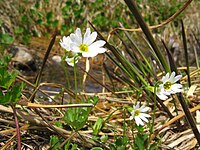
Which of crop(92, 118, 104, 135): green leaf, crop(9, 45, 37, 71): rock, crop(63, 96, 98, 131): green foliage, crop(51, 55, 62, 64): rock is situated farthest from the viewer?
crop(51, 55, 62, 64): rock

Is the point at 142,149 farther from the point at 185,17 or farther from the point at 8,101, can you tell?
the point at 185,17

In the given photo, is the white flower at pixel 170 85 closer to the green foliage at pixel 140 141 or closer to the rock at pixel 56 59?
the green foliage at pixel 140 141

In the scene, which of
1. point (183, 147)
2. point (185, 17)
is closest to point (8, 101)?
point (183, 147)

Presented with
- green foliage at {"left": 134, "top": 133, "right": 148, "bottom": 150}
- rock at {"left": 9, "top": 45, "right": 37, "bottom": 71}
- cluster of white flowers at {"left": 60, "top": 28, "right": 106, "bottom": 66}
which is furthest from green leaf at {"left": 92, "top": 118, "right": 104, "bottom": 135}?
rock at {"left": 9, "top": 45, "right": 37, "bottom": 71}

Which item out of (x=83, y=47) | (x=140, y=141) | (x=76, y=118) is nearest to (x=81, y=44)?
(x=83, y=47)

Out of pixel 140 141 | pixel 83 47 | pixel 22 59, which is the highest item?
pixel 22 59

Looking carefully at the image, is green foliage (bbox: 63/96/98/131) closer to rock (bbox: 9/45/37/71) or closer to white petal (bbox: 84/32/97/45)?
white petal (bbox: 84/32/97/45)

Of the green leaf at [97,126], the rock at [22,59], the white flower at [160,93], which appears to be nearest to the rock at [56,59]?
the rock at [22,59]

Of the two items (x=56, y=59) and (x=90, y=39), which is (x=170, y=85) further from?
(x=56, y=59)
